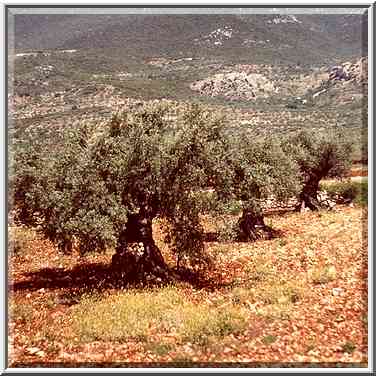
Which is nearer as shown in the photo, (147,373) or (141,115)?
(147,373)

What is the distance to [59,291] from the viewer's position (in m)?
16.0

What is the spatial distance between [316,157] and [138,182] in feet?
65.8

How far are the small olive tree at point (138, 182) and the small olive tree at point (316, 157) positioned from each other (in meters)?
17.7

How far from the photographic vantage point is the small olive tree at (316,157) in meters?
32.7

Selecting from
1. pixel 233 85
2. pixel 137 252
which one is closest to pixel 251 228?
pixel 137 252

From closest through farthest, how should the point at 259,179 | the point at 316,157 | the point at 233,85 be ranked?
the point at 259,179
the point at 316,157
the point at 233,85

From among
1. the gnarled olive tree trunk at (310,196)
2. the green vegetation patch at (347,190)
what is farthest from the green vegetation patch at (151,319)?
the gnarled olive tree trunk at (310,196)

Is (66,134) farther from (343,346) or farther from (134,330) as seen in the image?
(343,346)

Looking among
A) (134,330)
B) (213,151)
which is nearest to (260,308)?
(134,330)

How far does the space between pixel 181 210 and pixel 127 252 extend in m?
2.23

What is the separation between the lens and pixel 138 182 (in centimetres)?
1534

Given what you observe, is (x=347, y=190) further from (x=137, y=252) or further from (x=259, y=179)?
(x=137, y=252)

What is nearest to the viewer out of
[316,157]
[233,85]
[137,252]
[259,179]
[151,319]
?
[151,319]

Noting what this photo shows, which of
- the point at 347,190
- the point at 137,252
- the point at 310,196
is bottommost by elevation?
the point at 137,252
